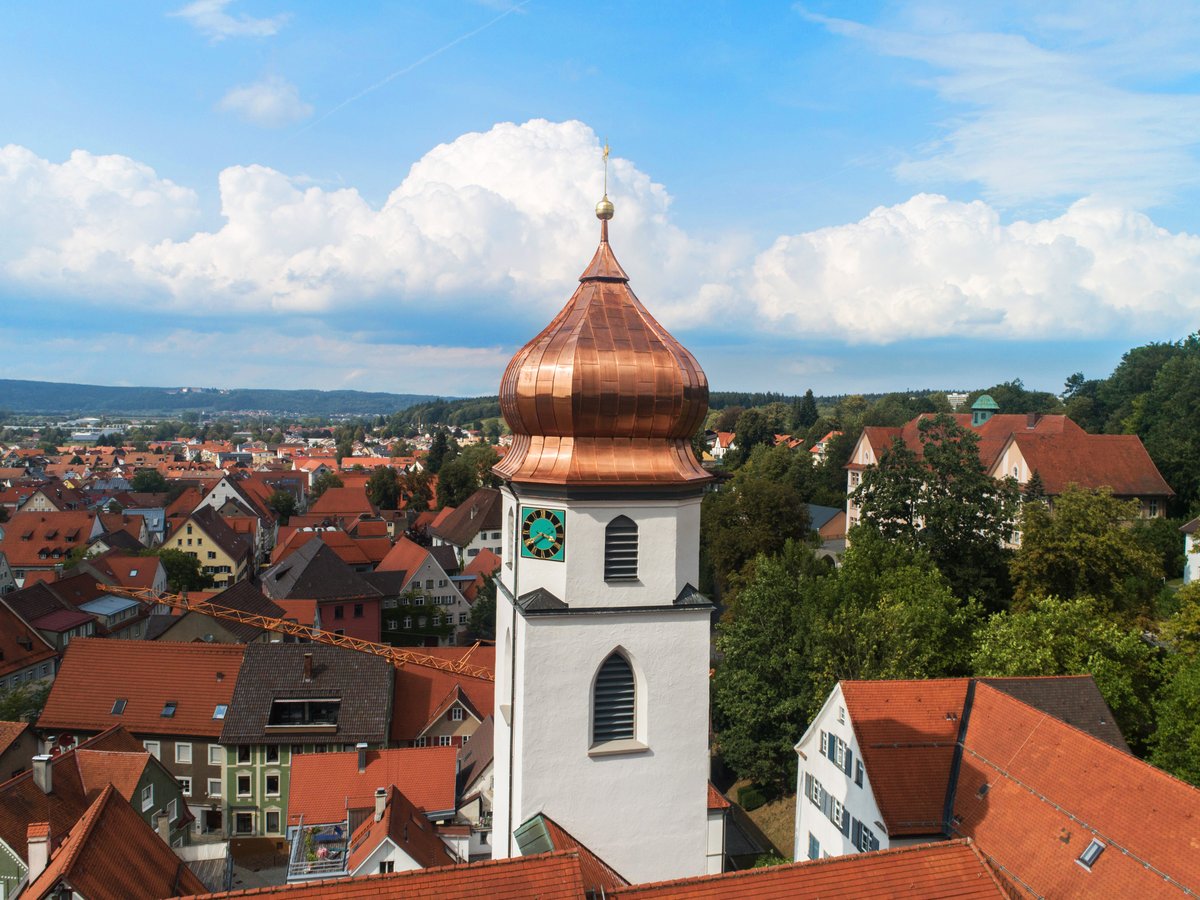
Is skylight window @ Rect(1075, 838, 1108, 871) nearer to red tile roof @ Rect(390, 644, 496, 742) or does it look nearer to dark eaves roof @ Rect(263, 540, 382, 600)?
red tile roof @ Rect(390, 644, 496, 742)

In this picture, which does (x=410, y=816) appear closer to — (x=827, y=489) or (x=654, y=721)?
(x=654, y=721)

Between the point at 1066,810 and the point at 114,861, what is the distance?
20.3 meters

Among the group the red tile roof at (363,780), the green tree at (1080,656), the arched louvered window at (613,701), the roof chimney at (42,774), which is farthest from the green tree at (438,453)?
the arched louvered window at (613,701)

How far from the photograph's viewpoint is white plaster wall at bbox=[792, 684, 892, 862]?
75.4ft

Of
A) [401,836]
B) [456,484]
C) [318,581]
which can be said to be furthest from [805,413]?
[401,836]

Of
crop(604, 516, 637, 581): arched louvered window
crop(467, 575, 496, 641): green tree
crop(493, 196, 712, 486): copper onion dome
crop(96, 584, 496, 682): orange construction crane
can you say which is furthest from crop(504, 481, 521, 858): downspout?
crop(467, 575, 496, 641): green tree

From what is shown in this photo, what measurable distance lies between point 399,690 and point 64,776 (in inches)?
528

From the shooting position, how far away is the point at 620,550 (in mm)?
12977

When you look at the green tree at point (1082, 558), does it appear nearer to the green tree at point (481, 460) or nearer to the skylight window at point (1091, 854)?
the skylight window at point (1091, 854)

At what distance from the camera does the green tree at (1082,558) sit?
35.3 metres

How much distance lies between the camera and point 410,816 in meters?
25.2

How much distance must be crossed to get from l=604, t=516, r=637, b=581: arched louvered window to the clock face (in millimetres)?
657

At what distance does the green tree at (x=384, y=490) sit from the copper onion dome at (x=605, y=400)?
106 metres

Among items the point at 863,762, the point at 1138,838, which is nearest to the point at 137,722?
the point at 863,762
